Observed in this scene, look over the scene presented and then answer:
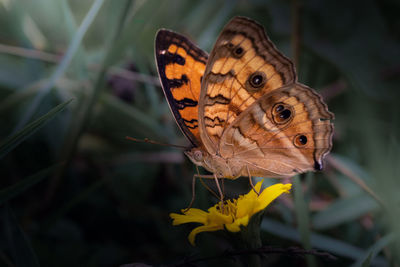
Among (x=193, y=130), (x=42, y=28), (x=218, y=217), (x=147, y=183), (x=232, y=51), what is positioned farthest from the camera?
(x=42, y=28)

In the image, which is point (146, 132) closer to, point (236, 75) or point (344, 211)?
point (236, 75)

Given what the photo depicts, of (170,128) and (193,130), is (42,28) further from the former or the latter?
(193,130)

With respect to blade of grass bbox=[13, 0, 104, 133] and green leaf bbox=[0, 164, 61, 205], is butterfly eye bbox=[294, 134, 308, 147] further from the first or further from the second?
blade of grass bbox=[13, 0, 104, 133]

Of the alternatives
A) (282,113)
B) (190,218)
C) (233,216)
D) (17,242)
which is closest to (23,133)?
(17,242)

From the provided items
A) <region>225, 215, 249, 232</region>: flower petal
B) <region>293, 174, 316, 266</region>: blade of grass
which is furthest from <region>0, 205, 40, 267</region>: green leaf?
<region>293, 174, 316, 266</region>: blade of grass

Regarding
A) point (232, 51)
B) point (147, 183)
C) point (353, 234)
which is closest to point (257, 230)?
point (232, 51)

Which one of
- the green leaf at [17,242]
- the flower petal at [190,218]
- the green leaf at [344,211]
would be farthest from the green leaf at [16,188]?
the green leaf at [344,211]

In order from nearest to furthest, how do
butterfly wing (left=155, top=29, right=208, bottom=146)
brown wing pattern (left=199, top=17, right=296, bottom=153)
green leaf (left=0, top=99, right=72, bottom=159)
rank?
1. green leaf (left=0, top=99, right=72, bottom=159)
2. brown wing pattern (left=199, top=17, right=296, bottom=153)
3. butterfly wing (left=155, top=29, right=208, bottom=146)
